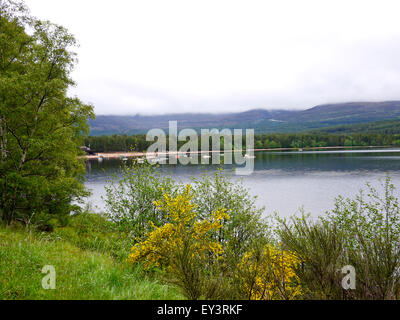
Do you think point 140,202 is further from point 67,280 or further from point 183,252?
point 183,252

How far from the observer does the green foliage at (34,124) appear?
14.3 m

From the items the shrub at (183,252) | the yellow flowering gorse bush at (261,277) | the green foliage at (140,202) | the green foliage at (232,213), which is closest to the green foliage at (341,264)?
the yellow flowering gorse bush at (261,277)

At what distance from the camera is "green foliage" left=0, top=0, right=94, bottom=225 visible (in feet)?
47.0

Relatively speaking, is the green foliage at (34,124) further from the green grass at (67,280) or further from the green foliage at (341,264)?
the green foliage at (341,264)

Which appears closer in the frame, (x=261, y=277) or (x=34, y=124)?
(x=261, y=277)

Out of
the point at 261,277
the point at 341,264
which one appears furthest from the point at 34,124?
the point at 341,264

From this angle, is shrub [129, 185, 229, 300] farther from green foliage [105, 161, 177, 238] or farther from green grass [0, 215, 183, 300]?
green foliage [105, 161, 177, 238]

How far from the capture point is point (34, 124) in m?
15.2

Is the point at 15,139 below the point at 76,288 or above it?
above

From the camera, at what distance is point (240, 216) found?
16.8 meters

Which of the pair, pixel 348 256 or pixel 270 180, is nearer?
pixel 348 256
